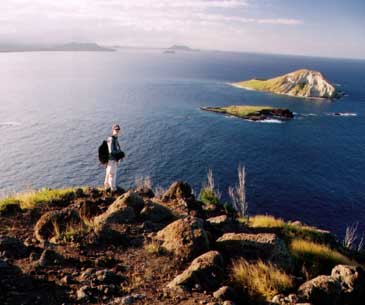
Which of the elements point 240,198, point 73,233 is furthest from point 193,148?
point 73,233

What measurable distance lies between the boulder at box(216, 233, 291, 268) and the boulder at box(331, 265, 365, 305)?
1.45 metres

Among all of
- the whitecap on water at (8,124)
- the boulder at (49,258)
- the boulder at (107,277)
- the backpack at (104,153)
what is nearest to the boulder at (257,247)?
the boulder at (107,277)

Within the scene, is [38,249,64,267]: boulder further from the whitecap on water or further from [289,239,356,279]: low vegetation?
the whitecap on water

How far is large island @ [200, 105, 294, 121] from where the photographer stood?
356ft

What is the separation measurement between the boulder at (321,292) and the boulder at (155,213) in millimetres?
5858

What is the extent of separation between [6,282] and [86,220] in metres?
4.12

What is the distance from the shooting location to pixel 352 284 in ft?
30.6

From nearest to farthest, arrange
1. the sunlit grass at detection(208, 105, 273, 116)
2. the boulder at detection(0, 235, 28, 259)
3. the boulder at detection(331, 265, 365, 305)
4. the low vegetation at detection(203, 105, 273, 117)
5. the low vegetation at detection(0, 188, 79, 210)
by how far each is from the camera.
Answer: the boulder at detection(331, 265, 365, 305)
the boulder at detection(0, 235, 28, 259)
the low vegetation at detection(0, 188, 79, 210)
the low vegetation at detection(203, 105, 273, 117)
the sunlit grass at detection(208, 105, 273, 116)

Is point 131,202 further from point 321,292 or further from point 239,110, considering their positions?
point 239,110

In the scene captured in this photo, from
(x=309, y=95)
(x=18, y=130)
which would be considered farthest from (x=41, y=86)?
(x=309, y=95)

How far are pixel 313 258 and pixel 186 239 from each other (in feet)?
14.8

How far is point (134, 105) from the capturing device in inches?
4579

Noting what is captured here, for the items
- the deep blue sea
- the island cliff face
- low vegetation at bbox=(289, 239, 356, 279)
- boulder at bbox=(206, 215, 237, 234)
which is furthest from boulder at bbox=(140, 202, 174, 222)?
the island cliff face

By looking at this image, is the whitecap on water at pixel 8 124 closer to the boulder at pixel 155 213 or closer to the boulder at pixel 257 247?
the boulder at pixel 155 213
